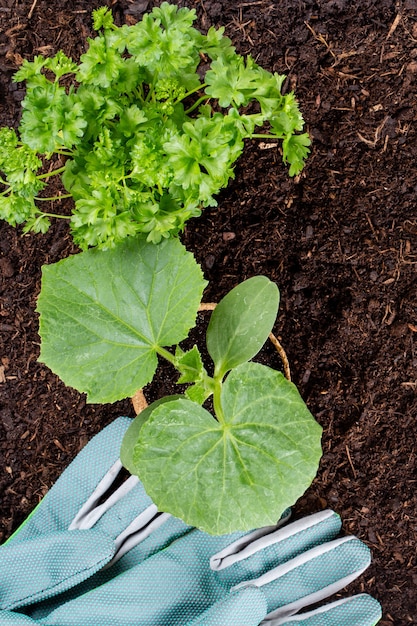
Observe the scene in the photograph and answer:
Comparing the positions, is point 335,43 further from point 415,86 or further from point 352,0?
point 415,86

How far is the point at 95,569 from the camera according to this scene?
179 centimetres

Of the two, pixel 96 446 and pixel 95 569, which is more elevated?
pixel 96 446

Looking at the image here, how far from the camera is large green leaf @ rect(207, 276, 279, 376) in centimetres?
152

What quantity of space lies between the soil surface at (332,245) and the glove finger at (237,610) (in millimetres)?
370

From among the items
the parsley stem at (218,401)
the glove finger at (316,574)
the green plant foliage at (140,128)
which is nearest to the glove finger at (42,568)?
the glove finger at (316,574)

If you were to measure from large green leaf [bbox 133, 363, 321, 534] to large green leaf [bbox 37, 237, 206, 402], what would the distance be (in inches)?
5.6

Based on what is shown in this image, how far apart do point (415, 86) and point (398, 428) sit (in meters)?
1.01

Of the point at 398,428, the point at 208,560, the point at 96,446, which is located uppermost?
the point at 96,446

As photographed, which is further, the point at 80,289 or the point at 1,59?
the point at 1,59

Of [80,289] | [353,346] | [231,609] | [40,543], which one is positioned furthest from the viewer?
[353,346]

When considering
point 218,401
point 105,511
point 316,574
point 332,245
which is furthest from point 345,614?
point 332,245

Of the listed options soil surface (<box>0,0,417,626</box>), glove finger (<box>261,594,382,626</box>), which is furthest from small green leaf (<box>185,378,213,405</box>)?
glove finger (<box>261,594,382,626</box>)

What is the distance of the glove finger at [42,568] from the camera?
5.85 feet

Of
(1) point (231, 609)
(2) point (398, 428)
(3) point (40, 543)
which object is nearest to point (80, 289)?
(3) point (40, 543)
